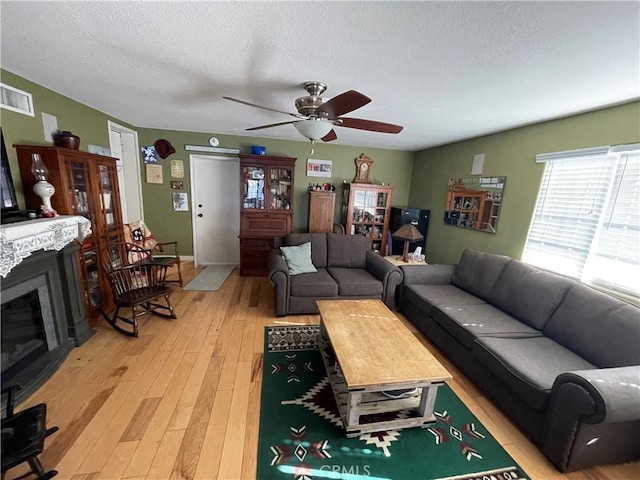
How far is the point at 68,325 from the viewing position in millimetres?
2270

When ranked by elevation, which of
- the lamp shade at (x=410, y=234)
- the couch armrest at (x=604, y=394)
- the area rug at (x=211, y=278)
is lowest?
the area rug at (x=211, y=278)

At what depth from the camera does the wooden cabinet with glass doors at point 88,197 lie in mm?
2119

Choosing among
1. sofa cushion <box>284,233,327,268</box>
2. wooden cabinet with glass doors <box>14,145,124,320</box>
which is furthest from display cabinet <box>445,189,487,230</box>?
wooden cabinet with glass doors <box>14,145,124,320</box>

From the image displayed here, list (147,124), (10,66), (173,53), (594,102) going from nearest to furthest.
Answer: (173,53)
(10,66)
(594,102)
(147,124)

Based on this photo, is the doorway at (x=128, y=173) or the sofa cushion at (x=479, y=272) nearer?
the sofa cushion at (x=479, y=272)

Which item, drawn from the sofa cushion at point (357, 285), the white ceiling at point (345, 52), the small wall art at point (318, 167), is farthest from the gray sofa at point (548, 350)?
the small wall art at point (318, 167)

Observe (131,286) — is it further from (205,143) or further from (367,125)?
(367,125)

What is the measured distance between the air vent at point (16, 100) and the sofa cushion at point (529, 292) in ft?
14.4

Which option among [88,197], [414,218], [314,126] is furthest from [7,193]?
[414,218]

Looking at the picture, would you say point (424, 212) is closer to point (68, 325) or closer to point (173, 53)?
point (173, 53)

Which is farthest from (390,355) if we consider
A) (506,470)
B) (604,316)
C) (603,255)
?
(603,255)

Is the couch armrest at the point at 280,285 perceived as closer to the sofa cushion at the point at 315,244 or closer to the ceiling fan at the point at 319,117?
the sofa cushion at the point at 315,244

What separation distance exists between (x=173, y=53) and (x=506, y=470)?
10.2ft

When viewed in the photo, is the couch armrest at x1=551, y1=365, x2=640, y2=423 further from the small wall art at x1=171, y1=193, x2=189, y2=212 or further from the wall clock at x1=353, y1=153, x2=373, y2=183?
the small wall art at x1=171, y1=193, x2=189, y2=212
